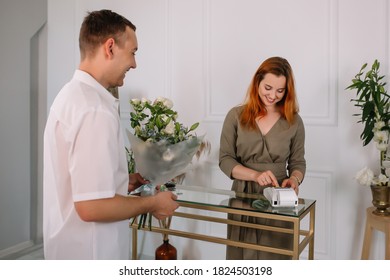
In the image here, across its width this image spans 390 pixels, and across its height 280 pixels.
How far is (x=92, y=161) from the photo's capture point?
1.33 meters

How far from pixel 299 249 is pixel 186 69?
86.0 inches

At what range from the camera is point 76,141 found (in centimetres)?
134

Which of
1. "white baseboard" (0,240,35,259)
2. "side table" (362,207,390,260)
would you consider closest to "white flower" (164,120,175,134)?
"side table" (362,207,390,260)

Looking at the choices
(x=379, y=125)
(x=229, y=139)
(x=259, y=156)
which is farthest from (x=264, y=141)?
(x=379, y=125)

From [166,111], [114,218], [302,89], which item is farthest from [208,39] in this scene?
[114,218]

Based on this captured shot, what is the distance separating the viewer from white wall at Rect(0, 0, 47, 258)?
396 cm

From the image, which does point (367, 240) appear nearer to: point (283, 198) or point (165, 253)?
point (283, 198)

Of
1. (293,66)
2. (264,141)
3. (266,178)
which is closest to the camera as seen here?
(266,178)

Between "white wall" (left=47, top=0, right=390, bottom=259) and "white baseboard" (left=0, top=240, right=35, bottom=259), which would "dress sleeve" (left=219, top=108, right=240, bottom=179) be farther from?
"white baseboard" (left=0, top=240, right=35, bottom=259)

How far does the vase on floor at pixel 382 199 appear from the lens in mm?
2637

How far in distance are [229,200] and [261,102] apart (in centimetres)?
67

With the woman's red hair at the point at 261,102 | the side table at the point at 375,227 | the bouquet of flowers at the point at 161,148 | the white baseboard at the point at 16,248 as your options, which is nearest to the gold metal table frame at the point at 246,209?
the bouquet of flowers at the point at 161,148

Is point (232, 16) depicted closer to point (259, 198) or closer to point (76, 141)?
point (259, 198)

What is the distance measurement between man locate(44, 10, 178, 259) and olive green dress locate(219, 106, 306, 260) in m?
0.78
